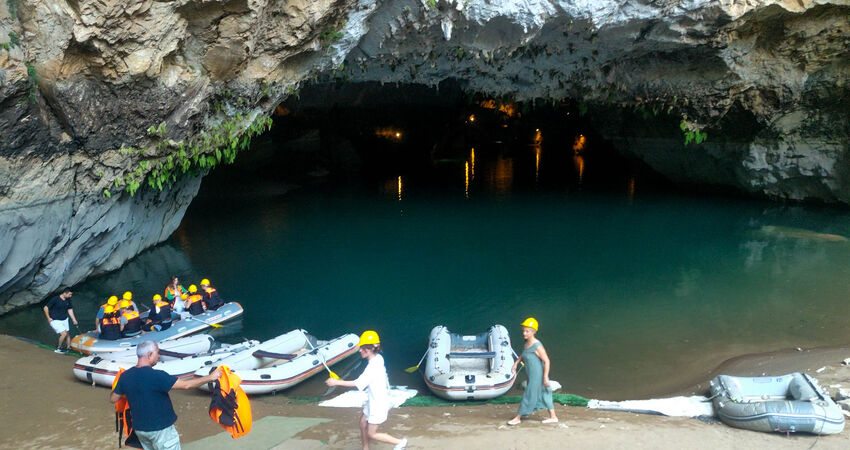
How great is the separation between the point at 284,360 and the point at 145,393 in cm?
581

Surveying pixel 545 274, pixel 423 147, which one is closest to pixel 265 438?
pixel 545 274

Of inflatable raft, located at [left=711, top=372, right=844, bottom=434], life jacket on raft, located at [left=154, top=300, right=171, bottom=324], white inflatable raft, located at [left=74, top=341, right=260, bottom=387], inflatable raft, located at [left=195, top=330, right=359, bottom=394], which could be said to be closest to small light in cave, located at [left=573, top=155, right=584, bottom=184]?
inflatable raft, located at [left=195, top=330, right=359, bottom=394]

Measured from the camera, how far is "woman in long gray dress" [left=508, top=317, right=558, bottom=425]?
6.84m

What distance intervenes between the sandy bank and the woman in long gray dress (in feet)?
0.72

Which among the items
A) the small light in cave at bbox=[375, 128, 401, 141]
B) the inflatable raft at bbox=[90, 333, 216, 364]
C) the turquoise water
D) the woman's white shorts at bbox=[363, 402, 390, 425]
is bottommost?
the turquoise water

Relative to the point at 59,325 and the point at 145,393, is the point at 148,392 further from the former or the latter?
the point at 59,325

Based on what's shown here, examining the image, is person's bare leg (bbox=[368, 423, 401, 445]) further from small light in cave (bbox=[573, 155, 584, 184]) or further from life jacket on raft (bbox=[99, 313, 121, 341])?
small light in cave (bbox=[573, 155, 584, 184])

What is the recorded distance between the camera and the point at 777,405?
22.9 ft

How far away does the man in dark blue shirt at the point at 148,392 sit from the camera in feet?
14.7

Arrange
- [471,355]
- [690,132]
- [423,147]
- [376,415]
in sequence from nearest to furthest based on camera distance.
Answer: [376,415] → [471,355] → [690,132] → [423,147]

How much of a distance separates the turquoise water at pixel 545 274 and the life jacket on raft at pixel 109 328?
200 cm

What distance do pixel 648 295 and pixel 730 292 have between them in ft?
6.59

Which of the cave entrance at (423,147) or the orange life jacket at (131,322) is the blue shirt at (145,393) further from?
the cave entrance at (423,147)

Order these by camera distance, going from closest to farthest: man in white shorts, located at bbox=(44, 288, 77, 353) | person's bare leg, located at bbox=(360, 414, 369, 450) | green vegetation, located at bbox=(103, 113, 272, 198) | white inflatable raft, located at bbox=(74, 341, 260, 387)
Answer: person's bare leg, located at bbox=(360, 414, 369, 450) < white inflatable raft, located at bbox=(74, 341, 260, 387) < man in white shorts, located at bbox=(44, 288, 77, 353) < green vegetation, located at bbox=(103, 113, 272, 198)
